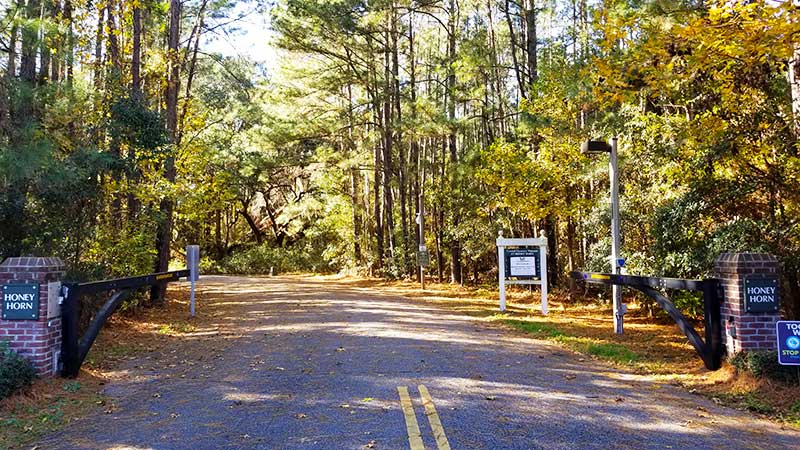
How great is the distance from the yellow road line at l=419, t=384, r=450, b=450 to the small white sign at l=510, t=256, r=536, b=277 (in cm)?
827

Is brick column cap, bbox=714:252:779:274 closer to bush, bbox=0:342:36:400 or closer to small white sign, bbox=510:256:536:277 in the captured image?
small white sign, bbox=510:256:536:277

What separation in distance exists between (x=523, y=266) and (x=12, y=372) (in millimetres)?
10815

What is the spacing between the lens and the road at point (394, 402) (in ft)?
15.3

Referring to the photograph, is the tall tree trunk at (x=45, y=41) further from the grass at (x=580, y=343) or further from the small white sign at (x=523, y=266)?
the small white sign at (x=523, y=266)

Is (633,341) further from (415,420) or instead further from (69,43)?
(69,43)

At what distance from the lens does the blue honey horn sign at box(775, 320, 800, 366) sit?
5.36 metres

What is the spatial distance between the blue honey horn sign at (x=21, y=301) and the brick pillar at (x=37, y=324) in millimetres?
54

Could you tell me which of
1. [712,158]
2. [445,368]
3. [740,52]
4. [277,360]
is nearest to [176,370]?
[277,360]

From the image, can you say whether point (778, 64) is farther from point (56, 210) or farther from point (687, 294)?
point (56, 210)

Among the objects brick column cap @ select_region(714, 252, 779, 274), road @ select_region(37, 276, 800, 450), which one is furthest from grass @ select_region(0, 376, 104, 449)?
brick column cap @ select_region(714, 252, 779, 274)

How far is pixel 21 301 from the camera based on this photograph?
6496 mm

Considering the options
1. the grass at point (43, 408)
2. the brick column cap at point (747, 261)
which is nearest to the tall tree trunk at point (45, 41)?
the grass at point (43, 408)

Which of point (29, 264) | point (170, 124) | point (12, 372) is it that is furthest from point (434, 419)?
point (170, 124)

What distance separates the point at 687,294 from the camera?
33.9 ft
